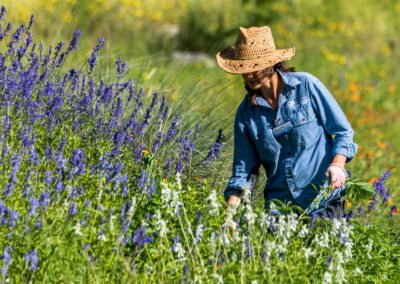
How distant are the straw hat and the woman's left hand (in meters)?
0.64

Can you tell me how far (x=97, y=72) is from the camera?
6262 mm

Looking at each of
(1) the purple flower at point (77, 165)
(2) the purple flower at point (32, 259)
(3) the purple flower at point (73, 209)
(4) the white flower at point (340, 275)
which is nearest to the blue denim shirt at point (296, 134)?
(4) the white flower at point (340, 275)

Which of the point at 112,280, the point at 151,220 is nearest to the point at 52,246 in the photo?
the point at 112,280

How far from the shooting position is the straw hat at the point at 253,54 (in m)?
4.20

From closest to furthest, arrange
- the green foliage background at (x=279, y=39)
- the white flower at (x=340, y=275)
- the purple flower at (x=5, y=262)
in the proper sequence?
the purple flower at (x=5, y=262), the white flower at (x=340, y=275), the green foliage background at (x=279, y=39)

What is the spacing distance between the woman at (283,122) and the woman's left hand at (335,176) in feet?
0.88

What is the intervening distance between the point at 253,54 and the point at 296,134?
0.46 metres

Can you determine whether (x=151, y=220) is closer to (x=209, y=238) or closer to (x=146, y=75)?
(x=209, y=238)

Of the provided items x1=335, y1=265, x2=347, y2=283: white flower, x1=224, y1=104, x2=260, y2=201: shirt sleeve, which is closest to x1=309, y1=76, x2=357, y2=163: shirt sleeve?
x1=224, y1=104, x2=260, y2=201: shirt sleeve

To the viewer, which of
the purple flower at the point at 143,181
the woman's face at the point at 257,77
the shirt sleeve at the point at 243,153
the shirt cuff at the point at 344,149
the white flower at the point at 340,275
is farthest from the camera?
the shirt sleeve at the point at 243,153

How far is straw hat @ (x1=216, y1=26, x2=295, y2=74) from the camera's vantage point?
420 centimetres

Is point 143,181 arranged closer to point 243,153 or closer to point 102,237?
point 102,237

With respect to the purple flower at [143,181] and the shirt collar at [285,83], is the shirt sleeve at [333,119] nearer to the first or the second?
the shirt collar at [285,83]

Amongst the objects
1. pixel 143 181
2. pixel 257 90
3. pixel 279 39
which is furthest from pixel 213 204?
pixel 279 39
